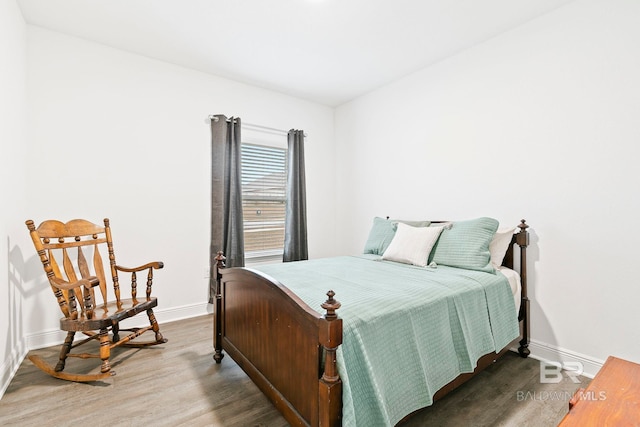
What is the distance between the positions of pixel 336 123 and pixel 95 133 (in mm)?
2882

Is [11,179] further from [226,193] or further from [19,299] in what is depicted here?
[226,193]

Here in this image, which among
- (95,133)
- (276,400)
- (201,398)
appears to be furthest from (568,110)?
(95,133)

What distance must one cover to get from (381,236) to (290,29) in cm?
205

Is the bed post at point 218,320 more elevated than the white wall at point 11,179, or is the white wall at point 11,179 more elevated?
the white wall at point 11,179

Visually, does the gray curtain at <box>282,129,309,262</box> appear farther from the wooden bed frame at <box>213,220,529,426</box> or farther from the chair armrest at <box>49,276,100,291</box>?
the chair armrest at <box>49,276,100,291</box>

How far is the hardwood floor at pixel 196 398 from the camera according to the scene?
166cm

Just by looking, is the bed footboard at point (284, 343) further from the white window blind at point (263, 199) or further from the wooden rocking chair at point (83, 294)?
the white window blind at point (263, 199)

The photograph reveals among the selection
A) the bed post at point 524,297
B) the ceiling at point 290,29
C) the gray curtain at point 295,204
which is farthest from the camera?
the gray curtain at point 295,204

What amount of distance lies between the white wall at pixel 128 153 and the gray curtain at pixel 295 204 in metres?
0.52

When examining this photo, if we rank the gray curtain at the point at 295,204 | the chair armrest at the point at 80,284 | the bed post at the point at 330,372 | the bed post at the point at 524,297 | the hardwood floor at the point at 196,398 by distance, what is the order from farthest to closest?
the gray curtain at the point at 295,204
the bed post at the point at 524,297
the chair armrest at the point at 80,284
the hardwood floor at the point at 196,398
the bed post at the point at 330,372

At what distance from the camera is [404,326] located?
4.87ft

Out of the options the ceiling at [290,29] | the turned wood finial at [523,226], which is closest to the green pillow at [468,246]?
the turned wood finial at [523,226]

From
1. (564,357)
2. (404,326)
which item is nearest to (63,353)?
(404,326)

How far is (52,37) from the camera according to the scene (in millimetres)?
2602
